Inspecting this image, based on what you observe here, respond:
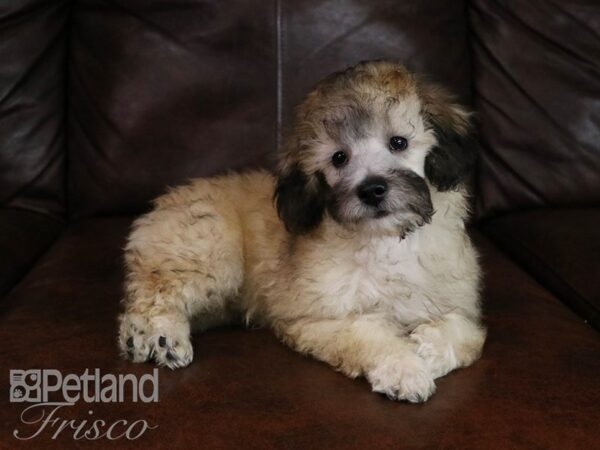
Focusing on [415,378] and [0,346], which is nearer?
[415,378]

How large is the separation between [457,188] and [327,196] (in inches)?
12.2

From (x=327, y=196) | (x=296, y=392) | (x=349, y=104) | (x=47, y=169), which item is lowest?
(x=47, y=169)

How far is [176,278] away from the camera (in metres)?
2.01

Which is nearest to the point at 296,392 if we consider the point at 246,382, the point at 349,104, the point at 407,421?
the point at 246,382

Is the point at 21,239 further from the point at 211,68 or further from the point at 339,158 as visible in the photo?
the point at 339,158

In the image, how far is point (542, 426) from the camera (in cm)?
148

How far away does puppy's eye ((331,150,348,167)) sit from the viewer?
6.27 feet

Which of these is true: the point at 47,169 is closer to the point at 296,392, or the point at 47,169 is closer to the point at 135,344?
the point at 135,344

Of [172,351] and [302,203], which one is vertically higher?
[302,203]

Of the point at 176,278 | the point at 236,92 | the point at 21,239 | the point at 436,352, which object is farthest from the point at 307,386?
the point at 236,92

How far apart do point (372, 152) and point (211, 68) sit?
3.05 ft

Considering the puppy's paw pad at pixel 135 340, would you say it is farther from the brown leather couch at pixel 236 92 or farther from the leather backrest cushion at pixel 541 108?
the leather backrest cushion at pixel 541 108

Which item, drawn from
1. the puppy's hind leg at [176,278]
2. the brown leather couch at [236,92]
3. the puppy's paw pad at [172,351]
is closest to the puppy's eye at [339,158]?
the puppy's hind leg at [176,278]

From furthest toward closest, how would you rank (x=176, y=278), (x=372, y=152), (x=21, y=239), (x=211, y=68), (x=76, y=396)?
(x=211, y=68) < (x=21, y=239) < (x=176, y=278) < (x=372, y=152) < (x=76, y=396)
